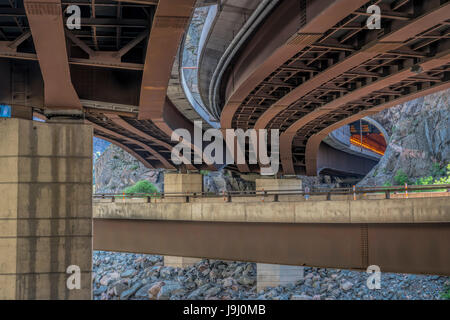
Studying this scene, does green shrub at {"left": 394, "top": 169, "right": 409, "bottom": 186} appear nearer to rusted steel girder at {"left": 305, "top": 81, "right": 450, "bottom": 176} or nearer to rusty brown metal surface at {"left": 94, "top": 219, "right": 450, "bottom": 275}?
rusted steel girder at {"left": 305, "top": 81, "right": 450, "bottom": 176}

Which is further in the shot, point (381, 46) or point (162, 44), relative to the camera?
point (381, 46)

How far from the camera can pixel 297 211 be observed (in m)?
16.9

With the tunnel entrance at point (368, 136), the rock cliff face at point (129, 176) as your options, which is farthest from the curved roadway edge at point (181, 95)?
the tunnel entrance at point (368, 136)

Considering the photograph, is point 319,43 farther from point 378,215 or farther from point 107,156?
point 107,156

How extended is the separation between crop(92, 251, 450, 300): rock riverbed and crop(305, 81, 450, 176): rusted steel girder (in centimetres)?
986

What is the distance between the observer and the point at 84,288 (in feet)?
43.1

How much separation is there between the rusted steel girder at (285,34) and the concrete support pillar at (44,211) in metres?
6.55

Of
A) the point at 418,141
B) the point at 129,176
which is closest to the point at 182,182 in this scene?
the point at 418,141

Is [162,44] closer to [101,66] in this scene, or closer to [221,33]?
[101,66]

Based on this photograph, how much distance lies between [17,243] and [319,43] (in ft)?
33.9

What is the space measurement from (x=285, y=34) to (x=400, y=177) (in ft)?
122

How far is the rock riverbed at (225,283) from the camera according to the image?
35.7 metres

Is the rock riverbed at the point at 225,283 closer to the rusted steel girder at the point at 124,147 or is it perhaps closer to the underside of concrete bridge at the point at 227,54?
the rusted steel girder at the point at 124,147
